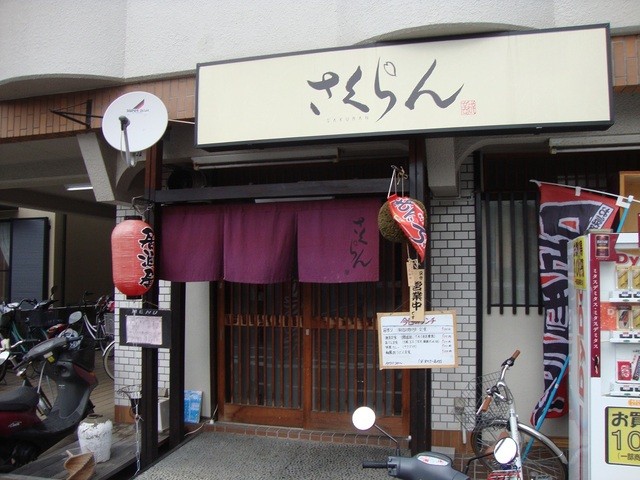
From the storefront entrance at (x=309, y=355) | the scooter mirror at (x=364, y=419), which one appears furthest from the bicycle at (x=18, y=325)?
the scooter mirror at (x=364, y=419)

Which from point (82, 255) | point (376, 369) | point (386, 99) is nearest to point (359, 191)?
point (386, 99)

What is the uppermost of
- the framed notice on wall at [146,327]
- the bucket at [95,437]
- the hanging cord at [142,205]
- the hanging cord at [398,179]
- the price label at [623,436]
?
the hanging cord at [398,179]

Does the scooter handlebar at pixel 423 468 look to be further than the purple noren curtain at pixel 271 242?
No

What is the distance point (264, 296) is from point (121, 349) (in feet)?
7.53

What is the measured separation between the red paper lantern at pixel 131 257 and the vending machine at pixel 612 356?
4.53 m

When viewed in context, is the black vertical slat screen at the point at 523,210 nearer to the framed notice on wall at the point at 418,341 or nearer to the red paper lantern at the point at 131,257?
the framed notice on wall at the point at 418,341

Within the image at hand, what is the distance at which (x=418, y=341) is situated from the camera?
184 inches

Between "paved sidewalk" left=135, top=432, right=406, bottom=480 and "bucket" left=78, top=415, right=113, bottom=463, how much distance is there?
2.62 ft

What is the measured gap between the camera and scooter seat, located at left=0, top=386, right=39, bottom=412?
17.6 feet

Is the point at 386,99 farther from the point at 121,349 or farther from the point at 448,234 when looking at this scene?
the point at 121,349

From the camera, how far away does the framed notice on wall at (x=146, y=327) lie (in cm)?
559

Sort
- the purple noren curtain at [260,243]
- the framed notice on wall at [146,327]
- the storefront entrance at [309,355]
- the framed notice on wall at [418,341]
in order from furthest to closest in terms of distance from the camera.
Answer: the storefront entrance at [309,355], the framed notice on wall at [146,327], the purple noren curtain at [260,243], the framed notice on wall at [418,341]

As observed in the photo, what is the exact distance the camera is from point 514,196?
6.37 metres

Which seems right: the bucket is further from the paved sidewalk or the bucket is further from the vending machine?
the vending machine
